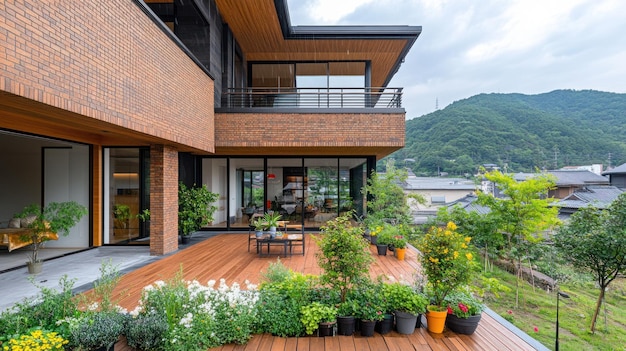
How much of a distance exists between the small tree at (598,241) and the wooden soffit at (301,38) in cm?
723

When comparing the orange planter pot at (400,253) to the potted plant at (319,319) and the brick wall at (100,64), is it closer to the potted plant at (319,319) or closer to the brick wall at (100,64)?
the potted plant at (319,319)

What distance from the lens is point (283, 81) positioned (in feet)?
36.8

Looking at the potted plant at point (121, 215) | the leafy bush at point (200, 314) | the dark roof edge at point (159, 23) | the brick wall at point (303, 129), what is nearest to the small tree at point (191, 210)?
the potted plant at point (121, 215)

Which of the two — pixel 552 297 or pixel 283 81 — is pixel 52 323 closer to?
pixel 283 81

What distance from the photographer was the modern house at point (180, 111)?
363 centimetres

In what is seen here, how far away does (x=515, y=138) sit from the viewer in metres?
28.2

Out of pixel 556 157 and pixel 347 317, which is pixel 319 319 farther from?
pixel 556 157

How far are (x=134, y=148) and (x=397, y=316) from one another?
27.5 ft

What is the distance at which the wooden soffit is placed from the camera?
819 cm

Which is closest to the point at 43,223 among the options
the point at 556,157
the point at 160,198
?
the point at 160,198

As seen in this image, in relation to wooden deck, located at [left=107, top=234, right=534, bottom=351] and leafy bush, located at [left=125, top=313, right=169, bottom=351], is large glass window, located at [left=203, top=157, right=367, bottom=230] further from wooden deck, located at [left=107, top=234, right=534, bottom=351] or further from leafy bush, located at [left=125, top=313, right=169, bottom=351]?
leafy bush, located at [left=125, top=313, right=169, bottom=351]

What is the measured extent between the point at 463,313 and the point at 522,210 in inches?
291

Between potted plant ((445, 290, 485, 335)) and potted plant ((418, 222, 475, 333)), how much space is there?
4.4 inches

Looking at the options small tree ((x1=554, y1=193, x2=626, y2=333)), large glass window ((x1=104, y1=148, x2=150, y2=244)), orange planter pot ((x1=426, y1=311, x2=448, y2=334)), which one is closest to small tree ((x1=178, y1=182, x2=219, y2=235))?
large glass window ((x1=104, y1=148, x2=150, y2=244))
